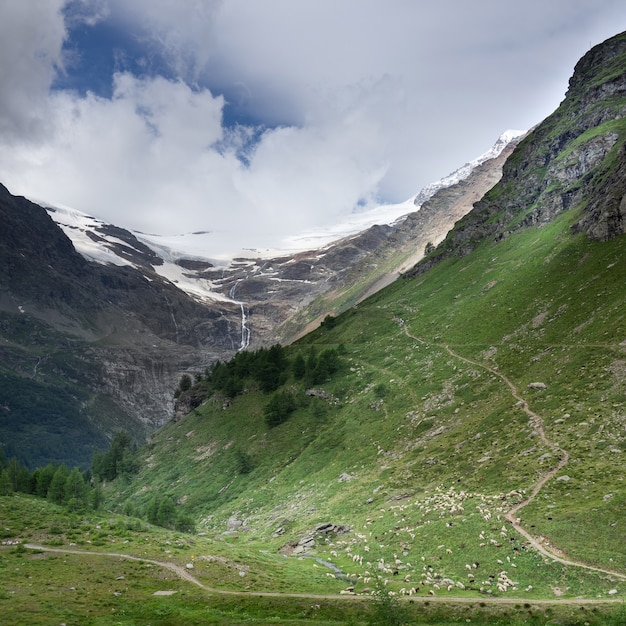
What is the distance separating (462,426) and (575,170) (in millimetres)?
107264

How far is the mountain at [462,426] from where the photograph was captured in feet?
112

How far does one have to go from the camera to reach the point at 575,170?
132 meters

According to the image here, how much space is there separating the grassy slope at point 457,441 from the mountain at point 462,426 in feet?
0.85

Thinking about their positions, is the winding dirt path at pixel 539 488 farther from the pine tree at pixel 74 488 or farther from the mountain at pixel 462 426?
the pine tree at pixel 74 488

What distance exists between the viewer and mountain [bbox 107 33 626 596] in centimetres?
3400

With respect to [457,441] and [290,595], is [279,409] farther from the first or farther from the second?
[290,595]

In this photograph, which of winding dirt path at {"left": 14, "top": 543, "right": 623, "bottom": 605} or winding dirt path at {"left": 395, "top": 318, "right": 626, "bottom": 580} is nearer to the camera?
winding dirt path at {"left": 14, "top": 543, "right": 623, "bottom": 605}

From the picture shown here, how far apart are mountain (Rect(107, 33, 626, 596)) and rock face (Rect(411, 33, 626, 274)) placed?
28.2 inches

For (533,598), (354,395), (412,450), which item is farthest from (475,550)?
(354,395)

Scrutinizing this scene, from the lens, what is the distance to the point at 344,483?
6262 cm

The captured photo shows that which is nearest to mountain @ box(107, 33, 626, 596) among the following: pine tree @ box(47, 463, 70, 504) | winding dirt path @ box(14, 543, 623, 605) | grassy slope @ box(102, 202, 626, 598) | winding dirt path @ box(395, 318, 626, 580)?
winding dirt path @ box(395, 318, 626, 580)

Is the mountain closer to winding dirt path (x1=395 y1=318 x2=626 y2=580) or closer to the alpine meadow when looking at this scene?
winding dirt path (x1=395 y1=318 x2=626 y2=580)

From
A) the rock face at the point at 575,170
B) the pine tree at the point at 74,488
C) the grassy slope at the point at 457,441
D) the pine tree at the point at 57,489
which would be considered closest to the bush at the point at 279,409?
the grassy slope at the point at 457,441

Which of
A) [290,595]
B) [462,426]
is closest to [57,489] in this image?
[290,595]
